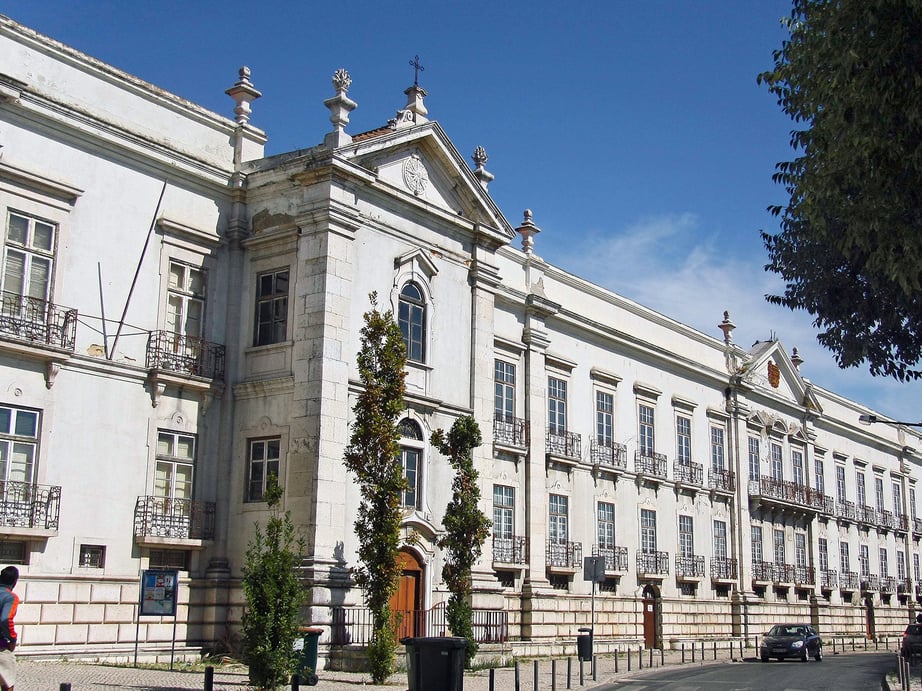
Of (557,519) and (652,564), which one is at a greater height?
(557,519)

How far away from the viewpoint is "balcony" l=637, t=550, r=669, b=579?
38.7m

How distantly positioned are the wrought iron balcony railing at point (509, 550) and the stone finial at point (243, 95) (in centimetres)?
1321

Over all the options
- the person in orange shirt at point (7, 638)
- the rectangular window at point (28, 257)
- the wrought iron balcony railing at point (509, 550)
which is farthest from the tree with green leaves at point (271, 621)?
the wrought iron balcony railing at point (509, 550)

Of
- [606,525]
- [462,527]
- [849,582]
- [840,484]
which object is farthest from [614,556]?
[840,484]

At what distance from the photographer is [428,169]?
29328 millimetres

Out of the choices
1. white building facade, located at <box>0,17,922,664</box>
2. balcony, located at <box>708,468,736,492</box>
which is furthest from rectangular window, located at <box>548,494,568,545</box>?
balcony, located at <box>708,468,736,492</box>

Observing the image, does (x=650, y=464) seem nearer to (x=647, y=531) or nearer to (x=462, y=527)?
(x=647, y=531)

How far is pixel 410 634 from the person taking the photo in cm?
2606

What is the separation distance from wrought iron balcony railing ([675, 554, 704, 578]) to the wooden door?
16.3m

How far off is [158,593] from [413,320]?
9.33m

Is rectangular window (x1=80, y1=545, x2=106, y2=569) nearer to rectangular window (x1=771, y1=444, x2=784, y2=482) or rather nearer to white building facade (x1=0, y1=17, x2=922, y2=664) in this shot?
white building facade (x1=0, y1=17, x2=922, y2=664)

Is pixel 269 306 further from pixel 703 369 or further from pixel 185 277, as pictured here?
pixel 703 369

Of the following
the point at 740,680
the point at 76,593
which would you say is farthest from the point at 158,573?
the point at 740,680

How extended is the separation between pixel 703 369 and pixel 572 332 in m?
9.15
